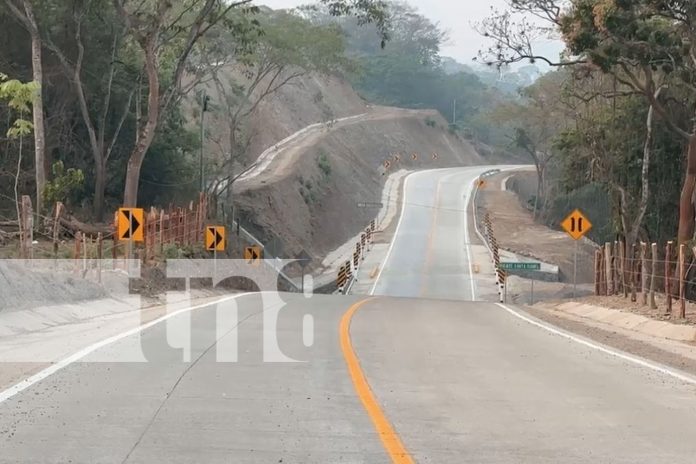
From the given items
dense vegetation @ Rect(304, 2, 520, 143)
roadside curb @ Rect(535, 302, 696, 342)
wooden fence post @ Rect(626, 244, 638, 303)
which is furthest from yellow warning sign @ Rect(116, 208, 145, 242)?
dense vegetation @ Rect(304, 2, 520, 143)

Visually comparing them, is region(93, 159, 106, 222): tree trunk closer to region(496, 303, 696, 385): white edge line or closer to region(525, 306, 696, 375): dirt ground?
region(525, 306, 696, 375): dirt ground

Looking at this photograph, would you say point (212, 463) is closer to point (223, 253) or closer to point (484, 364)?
point (484, 364)

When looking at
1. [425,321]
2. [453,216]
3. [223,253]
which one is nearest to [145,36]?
[223,253]

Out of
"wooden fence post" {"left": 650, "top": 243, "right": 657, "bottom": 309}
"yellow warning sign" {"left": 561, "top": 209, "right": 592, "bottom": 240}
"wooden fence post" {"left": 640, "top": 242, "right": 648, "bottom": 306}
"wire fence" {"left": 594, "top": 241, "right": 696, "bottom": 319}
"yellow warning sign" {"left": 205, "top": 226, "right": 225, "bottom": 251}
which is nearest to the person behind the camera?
"wire fence" {"left": 594, "top": 241, "right": 696, "bottom": 319}

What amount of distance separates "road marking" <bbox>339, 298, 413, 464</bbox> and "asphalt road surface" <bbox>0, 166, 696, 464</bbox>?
28 millimetres

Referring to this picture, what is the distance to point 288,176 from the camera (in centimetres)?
7325

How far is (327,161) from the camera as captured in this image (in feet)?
282

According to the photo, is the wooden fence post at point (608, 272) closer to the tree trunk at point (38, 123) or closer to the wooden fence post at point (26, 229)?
the wooden fence post at point (26, 229)

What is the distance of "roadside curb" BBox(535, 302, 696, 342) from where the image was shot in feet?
62.7

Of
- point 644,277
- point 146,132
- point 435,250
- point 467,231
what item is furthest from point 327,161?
point 644,277

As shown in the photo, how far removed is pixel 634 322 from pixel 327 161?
2557 inches

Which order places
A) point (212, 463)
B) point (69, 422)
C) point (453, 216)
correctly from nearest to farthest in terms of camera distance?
point (212, 463) < point (69, 422) < point (453, 216)

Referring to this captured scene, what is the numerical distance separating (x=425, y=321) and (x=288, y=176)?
174 feet

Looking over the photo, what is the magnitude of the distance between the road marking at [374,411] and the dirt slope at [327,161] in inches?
1820
